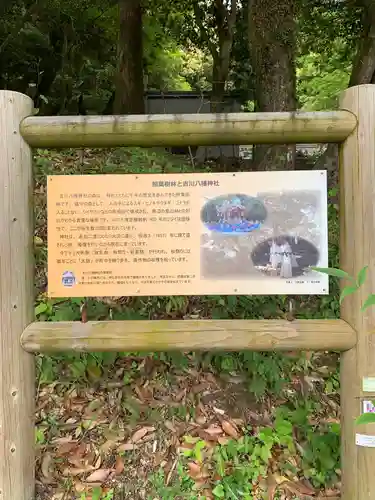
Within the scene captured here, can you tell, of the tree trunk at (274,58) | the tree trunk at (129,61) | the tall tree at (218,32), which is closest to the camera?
the tree trunk at (274,58)

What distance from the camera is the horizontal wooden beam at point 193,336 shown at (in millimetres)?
2471

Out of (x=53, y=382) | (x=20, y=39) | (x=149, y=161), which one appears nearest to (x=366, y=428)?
(x=53, y=382)

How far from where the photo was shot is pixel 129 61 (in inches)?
367

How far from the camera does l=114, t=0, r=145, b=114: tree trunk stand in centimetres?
916

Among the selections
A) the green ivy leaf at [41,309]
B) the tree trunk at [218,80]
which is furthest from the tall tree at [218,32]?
the green ivy leaf at [41,309]

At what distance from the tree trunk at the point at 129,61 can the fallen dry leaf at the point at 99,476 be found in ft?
23.5

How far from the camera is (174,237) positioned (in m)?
2.52

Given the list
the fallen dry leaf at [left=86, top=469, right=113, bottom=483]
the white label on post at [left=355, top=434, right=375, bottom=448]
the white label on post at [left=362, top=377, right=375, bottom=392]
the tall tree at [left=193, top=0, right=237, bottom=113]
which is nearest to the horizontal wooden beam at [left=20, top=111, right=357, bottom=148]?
the white label on post at [left=362, top=377, right=375, bottom=392]

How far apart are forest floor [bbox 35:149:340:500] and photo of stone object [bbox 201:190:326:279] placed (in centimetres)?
44

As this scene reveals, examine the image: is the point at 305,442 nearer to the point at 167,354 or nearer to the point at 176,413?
the point at 176,413

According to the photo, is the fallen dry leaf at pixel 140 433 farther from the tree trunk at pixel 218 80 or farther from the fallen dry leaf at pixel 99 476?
the tree trunk at pixel 218 80

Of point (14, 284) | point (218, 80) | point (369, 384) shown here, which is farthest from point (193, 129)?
point (218, 80)

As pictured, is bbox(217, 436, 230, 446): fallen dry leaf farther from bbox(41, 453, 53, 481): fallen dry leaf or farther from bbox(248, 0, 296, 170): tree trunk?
bbox(248, 0, 296, 170): tree trunk

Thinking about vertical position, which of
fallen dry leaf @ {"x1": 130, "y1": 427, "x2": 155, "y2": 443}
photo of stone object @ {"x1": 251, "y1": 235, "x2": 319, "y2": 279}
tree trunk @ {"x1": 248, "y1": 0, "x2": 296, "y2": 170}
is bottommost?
fallen dry leaf @ {"x1": 130, "y1": 427, "x2": 155, "y2": 443}
